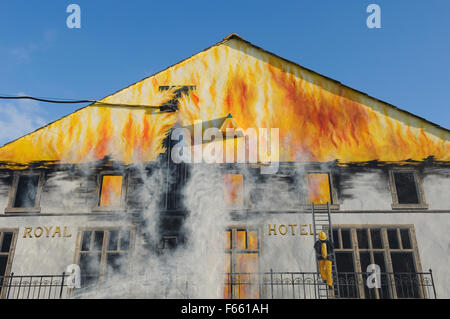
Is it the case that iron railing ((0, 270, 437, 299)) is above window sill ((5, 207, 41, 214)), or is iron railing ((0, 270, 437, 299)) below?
below

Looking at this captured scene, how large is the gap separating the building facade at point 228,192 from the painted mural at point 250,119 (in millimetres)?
43

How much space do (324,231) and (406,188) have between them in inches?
114

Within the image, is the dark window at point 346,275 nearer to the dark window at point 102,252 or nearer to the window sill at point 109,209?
the dark window at point 102,252

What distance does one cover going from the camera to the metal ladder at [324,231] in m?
10.2

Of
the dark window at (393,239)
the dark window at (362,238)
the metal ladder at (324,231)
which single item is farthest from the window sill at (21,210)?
the dark window at (393,239)

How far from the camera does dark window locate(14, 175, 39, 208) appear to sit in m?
11.7

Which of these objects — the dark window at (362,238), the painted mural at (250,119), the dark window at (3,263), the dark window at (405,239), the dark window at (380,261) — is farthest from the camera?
the painted mural at (250,119)

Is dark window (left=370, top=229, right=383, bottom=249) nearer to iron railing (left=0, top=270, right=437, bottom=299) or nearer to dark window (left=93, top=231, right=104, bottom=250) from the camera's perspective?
iron railing (left=0, top=270, right=437, bottom=299)

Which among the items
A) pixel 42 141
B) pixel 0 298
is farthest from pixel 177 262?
pixel 42 141

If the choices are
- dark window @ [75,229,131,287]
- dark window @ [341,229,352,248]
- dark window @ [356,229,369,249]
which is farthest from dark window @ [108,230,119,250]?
dark window @ [356,229,369,249]

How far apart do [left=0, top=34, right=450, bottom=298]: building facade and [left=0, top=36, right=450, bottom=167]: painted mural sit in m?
0.04

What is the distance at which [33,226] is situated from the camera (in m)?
11.3

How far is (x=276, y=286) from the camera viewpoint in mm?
10477

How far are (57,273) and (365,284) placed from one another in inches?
351
